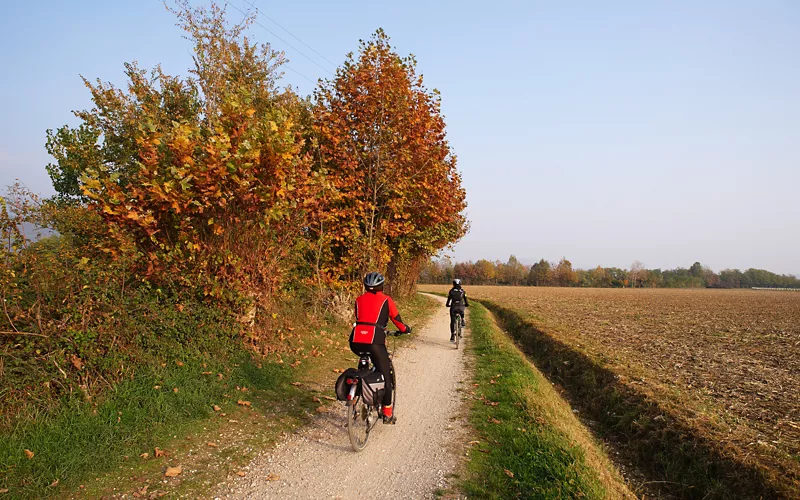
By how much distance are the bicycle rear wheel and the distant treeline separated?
360 feet

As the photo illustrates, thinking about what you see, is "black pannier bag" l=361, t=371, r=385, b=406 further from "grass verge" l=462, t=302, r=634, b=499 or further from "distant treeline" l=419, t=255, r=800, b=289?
"distant treeline" l=419, t=255, r=800, b=289

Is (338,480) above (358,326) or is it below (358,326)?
below

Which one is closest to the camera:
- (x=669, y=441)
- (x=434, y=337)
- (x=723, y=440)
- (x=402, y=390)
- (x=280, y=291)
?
(x=723, y=440)

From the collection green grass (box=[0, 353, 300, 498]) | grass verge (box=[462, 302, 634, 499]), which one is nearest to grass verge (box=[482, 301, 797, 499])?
grass verge (box=[462, 302, 634, 499])

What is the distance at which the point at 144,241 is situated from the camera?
328 inches

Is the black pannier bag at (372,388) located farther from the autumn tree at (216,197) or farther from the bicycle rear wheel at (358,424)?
the autumn tree at (216,197)

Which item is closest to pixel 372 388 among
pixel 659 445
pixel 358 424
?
pixel 358 424

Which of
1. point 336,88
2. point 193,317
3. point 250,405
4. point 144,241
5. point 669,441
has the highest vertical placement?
point 336,88

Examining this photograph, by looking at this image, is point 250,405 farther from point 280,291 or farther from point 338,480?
point 280,291

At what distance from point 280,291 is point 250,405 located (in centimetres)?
416

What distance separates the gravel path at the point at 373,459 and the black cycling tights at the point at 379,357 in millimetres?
792

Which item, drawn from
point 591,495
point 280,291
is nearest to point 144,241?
point 280,291

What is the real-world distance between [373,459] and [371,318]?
5.97 ft

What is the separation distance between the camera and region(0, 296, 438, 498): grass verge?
4516 millimetres
